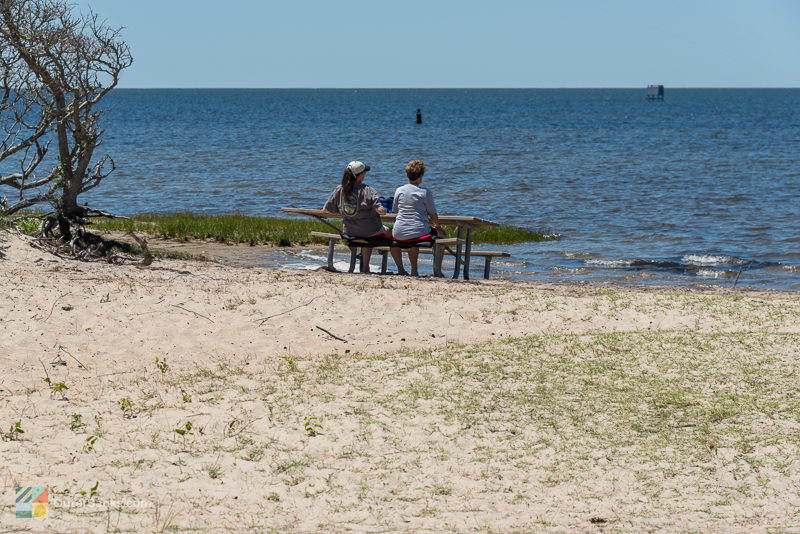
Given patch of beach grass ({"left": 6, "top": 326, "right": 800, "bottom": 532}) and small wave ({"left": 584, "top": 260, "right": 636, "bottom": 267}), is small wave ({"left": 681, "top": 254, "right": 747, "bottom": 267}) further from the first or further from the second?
patch of beach grass ({"left": 6, "top": 326, "right": 800, "bottom": 532})

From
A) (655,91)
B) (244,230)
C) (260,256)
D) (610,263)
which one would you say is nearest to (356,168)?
(260,256)

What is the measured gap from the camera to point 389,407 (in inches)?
274

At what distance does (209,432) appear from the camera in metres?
6.41

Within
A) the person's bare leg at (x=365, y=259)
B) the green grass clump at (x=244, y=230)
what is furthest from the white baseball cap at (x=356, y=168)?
the green grass clump at (x=244, y=230)

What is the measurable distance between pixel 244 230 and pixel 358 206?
7.92 m

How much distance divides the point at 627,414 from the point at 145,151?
146ft

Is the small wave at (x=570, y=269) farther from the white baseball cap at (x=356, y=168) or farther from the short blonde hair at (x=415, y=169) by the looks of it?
the white baseball cap at (x=356, y=168)

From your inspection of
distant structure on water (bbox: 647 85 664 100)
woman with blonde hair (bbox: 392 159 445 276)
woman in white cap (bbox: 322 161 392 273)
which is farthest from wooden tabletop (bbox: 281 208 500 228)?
distant structure on water (bbox: 647 85 664 100)

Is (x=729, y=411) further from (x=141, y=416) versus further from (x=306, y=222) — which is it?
(x=306, y=222)

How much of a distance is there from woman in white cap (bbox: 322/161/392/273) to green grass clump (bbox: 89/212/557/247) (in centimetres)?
689

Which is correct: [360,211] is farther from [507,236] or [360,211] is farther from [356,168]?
[507,236]

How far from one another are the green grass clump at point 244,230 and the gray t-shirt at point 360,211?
6881mm

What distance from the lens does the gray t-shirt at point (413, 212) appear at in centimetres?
1216

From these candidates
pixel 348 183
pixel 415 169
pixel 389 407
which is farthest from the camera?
pixel 348 183
